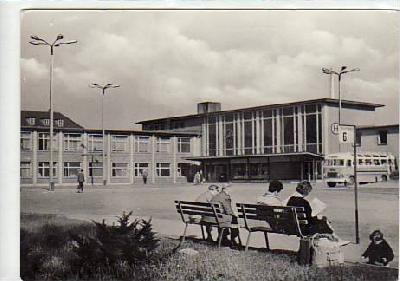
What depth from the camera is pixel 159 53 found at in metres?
7.21

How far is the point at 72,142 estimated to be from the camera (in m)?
7.38

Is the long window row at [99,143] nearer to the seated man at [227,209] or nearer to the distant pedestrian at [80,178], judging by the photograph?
the distant pedestrian at [80,178]

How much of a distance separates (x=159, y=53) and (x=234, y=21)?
27.3 inches

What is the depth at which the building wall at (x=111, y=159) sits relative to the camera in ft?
23.7

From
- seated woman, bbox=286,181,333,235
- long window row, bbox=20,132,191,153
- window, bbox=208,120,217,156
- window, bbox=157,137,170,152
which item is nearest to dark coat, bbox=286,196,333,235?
seated woman, bbox=286,181,333,235

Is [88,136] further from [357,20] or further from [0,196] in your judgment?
[357,20]

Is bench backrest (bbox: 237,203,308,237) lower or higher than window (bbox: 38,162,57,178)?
lower

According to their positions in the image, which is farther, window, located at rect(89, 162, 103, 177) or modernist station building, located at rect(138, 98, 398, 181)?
window, located at rect(89, 162, 103, 177)

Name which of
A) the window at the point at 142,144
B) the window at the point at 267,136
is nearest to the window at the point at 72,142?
the window at the point at 142,144

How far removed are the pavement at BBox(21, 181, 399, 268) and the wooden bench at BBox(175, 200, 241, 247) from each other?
5 cm

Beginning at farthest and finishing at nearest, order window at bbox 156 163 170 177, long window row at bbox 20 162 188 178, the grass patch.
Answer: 1. window at bbox 156 163 170 177
2. long window row at bbox 20 162 188 178
3. the grass patch

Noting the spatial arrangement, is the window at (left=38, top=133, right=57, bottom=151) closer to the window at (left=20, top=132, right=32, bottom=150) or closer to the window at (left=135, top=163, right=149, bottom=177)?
the window at (left=20, top=132, right=32, bottom=150)

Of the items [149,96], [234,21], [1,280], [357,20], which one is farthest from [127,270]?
[357,20]

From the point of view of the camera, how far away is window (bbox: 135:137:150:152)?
24.5 feet
